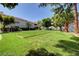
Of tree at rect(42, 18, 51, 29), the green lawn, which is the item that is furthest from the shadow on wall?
tree at rect(42, 18, 51, 29)

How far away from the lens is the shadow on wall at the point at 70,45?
6.63 feet

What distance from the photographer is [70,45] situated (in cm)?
207

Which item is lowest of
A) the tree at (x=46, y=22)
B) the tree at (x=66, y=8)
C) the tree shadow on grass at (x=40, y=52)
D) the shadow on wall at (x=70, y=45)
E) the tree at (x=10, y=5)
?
the tree shadow on grass at (x=40, y=52)

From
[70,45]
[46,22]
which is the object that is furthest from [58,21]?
[70,45]

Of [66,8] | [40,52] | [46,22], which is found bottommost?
[40,52]

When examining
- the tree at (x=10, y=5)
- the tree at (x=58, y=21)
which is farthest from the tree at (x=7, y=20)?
the tree at (x=58, y=21)

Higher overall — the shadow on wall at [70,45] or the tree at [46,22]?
the tree at [46,22]

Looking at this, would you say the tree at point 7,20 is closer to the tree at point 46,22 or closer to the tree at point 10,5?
the tree at point 10,5

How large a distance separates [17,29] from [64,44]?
0.60 m

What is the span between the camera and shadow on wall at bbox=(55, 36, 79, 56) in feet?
6.63

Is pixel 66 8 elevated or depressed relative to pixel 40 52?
elevated

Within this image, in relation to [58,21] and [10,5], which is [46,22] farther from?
[10,5]

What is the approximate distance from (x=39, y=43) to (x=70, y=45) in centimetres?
38

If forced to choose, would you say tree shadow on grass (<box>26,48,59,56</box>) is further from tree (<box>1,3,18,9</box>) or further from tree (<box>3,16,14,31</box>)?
tree (<box>1,3,18,9</box>)
